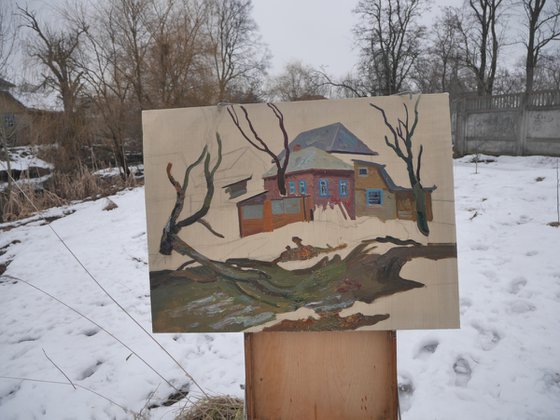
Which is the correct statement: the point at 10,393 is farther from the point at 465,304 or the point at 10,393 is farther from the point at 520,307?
the point at 520,307

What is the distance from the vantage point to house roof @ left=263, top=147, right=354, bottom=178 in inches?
42.9

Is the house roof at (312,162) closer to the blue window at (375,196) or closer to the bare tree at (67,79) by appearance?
the blue window at (375,196)

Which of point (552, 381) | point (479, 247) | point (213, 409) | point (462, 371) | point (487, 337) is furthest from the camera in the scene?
point (479, 247)

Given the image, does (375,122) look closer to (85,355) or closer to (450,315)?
(450,315)

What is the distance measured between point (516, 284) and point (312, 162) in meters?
2.19

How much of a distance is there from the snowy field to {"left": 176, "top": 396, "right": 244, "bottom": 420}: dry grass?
16 cm

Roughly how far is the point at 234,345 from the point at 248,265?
134cm

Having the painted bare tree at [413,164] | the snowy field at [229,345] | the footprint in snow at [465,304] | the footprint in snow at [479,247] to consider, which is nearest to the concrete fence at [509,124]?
the snowy field at [229,345]

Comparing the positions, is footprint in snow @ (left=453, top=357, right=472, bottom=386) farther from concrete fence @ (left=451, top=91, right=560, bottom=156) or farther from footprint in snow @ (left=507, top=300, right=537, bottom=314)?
concrete fence @ (left=451, top=91, right=560, bottom=156)

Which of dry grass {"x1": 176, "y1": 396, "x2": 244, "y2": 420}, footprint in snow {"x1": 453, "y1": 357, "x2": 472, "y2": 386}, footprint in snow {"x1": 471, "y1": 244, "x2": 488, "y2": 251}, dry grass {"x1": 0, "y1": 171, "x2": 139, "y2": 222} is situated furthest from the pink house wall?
dry grass {"x1": 0, "y1": 171, "x2": 139, "y2": 222}

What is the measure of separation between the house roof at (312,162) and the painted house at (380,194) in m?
0.05

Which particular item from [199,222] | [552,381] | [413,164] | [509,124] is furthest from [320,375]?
[509,124]

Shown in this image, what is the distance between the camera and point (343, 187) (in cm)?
109

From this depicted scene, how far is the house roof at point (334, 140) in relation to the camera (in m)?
1.09
